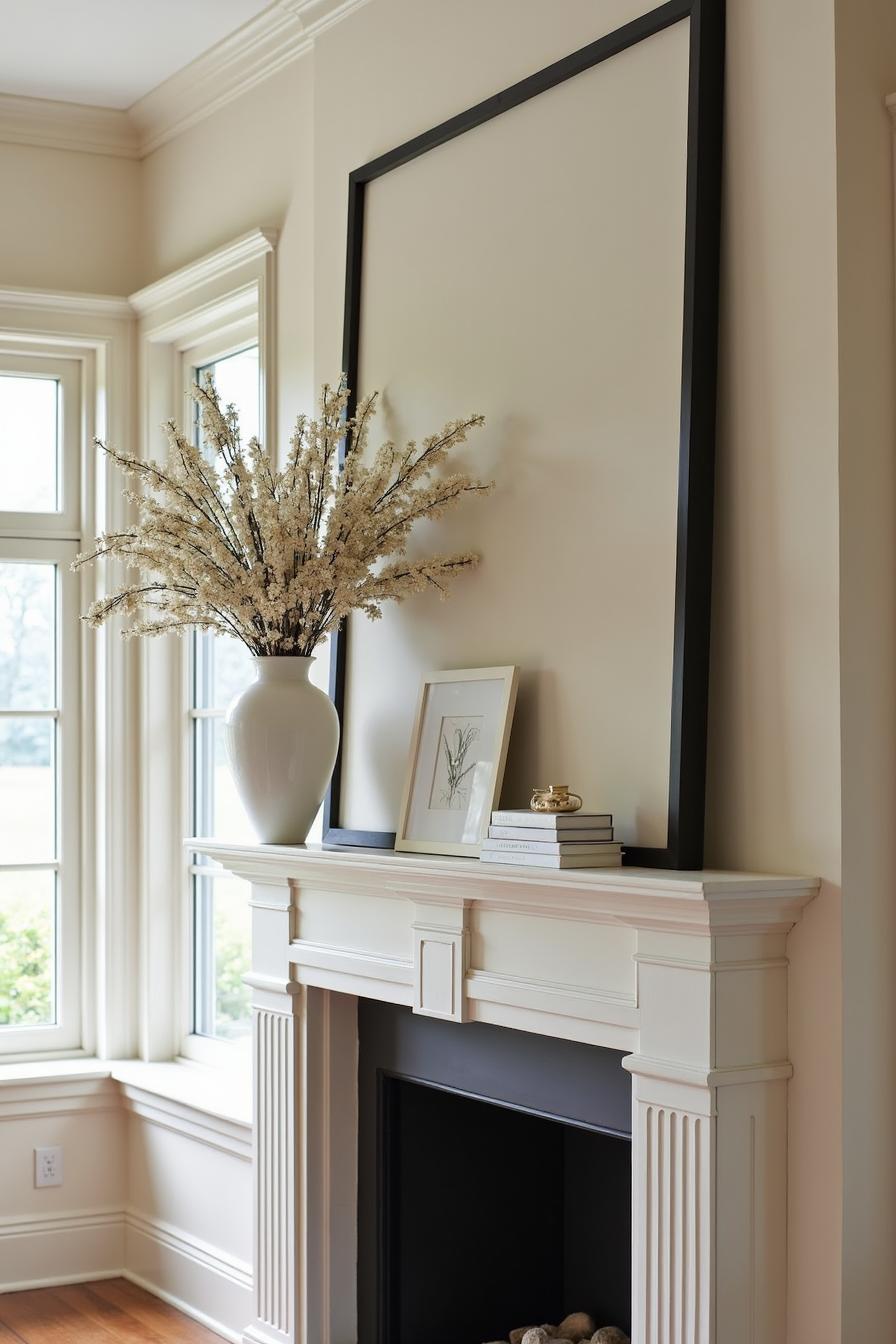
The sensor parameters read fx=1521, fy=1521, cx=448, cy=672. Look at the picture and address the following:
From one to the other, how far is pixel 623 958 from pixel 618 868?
0.16 metres

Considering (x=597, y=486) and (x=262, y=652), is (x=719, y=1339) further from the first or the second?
(x=262, y=652)

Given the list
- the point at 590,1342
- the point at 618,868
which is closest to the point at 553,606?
the point at 618,868

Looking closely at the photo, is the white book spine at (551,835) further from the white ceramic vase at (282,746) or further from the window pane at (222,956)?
the window pane at (222,956)

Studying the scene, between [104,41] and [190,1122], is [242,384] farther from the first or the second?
[190,1122]

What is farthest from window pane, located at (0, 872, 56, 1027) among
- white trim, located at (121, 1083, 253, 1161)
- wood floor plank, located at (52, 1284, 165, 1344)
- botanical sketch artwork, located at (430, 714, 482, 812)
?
botanical sketch artwork, located at (430, 714, 482, 812)

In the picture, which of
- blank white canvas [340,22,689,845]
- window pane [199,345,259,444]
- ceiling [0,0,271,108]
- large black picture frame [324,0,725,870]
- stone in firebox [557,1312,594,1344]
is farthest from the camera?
window pane [199,345,259,444]

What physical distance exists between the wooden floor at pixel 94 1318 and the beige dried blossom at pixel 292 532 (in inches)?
71.0

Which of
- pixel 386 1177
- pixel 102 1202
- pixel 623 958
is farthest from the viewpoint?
pixel 102 1202

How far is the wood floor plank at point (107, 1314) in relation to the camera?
12.2 ft

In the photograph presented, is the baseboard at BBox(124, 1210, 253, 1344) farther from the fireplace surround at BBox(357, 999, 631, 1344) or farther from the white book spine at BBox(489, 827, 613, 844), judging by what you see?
the white book spine at BBox(489, 827, 613, 844)

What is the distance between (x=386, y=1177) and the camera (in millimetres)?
3104

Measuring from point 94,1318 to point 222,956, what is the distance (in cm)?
96

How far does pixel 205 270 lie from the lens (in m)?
4.04

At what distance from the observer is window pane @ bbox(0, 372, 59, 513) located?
4371 mm
